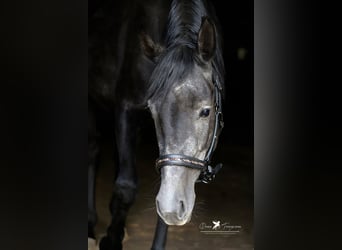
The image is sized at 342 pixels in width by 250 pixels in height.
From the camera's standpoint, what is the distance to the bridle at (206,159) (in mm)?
1981

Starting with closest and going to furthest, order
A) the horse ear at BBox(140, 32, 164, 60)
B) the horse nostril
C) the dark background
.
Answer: the horse nostril → the horse ear at BBox(140, 32, 164, 60) → the dark background

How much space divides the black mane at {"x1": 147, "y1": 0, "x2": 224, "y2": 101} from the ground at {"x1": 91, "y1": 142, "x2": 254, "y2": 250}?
14.4 inches

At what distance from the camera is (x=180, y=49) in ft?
6.72

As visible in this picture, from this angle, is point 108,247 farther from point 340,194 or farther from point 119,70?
point 340,194

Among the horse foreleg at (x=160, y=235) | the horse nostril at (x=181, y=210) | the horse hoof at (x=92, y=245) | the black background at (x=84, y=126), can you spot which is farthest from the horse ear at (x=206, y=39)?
the horse hoof at (x=92, y=245)

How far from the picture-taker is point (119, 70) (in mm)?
2281

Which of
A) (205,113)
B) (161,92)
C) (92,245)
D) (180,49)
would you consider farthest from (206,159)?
(92,245)

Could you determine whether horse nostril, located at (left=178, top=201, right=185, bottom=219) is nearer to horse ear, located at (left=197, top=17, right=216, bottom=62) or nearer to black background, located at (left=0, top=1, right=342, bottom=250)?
black background, located at (left=0, top=1, right=342, bottom=250)

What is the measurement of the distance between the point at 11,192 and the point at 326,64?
1266 mm

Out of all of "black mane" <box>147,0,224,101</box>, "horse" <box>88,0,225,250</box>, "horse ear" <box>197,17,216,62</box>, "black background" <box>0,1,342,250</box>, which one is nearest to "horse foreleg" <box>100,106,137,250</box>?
"horse" <box>88,0,225,250</box>

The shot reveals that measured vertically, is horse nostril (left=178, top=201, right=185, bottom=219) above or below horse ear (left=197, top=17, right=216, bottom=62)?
below

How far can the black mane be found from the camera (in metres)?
2.02

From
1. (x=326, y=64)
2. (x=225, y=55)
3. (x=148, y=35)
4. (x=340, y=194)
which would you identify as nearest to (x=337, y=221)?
(x=340, y=194)

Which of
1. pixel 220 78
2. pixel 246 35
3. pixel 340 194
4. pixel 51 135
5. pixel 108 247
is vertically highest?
pixel 246 35
